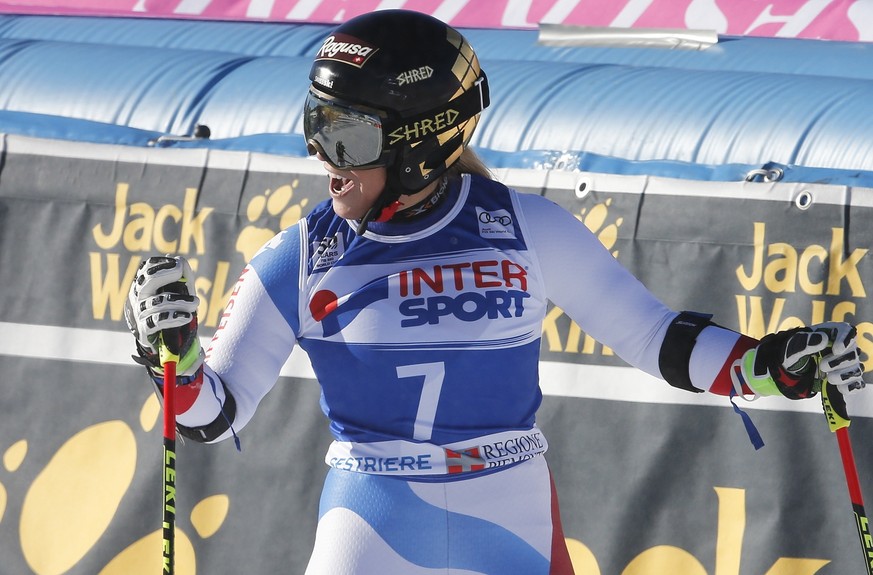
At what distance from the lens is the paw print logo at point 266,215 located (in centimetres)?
443

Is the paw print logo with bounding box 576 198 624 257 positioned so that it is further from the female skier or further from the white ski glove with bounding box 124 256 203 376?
the white ski glove with bounding box 124 256 203 376

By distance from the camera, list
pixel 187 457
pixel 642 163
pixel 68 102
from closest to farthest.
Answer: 1. pixel 642 163
2. pixel 187 457
3. pixel 68 102

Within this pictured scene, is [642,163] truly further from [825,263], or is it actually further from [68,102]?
[68,102]

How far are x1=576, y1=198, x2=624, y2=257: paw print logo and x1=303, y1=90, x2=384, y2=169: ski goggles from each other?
1596 mm

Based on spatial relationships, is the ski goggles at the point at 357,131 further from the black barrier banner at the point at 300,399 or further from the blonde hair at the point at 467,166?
the black barrier banner at the point at 300,399

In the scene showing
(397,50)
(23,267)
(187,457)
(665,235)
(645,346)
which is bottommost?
(187,457)

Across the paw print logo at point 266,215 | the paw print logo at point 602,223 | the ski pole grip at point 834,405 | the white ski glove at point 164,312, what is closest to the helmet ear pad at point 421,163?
the white ski glove at point 164,312

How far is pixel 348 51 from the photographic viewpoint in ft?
8.53

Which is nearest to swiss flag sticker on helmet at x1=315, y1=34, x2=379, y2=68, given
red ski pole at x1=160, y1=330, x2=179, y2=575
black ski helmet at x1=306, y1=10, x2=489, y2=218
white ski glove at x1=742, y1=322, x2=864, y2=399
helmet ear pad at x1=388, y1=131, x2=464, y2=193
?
black ski helmet at x1=306, y1=10, x2=489, y2=218

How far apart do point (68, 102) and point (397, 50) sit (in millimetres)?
3112

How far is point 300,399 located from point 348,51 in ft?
6.61

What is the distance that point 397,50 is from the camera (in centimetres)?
261

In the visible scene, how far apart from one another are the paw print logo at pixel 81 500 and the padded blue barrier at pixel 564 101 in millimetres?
1108

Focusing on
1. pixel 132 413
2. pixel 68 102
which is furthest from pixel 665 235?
pixel 68 102
